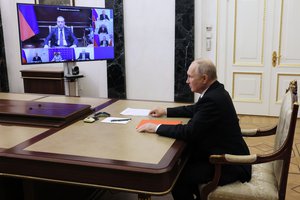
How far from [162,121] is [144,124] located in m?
0.24

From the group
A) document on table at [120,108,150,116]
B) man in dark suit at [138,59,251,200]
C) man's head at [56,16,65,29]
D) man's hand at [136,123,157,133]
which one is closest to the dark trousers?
man in dark suit at [138,59,251,200]

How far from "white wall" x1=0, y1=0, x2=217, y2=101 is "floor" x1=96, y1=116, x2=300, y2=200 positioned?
1111mm

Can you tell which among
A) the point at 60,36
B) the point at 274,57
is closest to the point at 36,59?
the point at 60,36

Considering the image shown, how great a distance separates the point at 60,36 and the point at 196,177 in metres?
2.64

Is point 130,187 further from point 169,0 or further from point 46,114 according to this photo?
point 169,0

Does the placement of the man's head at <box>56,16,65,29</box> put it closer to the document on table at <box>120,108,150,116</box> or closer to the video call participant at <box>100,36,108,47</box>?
the video call participant at <box>100,36,108,47</box>

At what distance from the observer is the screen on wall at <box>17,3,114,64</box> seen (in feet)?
12.3

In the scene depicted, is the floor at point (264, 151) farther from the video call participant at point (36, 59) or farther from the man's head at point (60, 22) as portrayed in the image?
the man's head at point (60, 22)

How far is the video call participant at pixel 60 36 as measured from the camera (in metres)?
3.93

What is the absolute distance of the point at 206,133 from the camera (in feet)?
6.41

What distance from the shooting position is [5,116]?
236cm

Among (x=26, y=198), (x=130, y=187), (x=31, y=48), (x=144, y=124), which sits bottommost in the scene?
(x=26, y=198)

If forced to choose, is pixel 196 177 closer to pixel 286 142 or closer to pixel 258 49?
pixel 286 142

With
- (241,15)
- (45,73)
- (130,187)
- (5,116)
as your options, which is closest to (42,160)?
(130,187)
